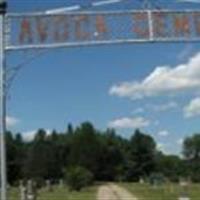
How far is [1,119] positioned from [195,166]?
146m

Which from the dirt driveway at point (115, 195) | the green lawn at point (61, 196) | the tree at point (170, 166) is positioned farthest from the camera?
the tree at point (170, 166)

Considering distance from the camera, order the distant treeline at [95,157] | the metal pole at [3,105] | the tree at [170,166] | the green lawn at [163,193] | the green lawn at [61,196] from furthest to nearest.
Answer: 1. the tree at [170,166]
2. the distant treeline at [95,157]
3. the green lawn at [61,196]
4. the green lawn at [163,193]
5. the metal pole at [3,105]

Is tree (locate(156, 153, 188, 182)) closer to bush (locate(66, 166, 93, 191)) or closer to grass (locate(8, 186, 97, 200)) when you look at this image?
bush (locate(66, 166, 93, 191))

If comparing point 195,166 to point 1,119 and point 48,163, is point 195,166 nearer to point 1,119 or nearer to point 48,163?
point 48,163

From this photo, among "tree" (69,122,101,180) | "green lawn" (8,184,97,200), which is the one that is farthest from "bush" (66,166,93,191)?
"tree" (69,122,101,180)

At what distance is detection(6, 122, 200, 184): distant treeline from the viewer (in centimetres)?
11881

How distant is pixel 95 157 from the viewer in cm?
13325

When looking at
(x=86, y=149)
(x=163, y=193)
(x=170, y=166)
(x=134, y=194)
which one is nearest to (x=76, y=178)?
(x=163, y=193)

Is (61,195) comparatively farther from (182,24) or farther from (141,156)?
(141,156)

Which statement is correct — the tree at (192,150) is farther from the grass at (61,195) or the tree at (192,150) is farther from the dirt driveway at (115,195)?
the grass at (61,195)

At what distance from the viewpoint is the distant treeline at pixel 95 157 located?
11881cm

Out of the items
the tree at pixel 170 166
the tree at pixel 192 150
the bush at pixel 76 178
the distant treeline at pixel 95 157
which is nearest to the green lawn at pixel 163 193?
the bush at pixel 76 178

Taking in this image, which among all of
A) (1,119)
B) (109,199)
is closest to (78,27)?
(1,119)

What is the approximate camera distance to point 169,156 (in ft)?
570
